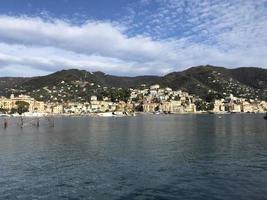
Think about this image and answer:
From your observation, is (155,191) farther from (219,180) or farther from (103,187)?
(219,180)

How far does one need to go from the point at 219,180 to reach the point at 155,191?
7951mm

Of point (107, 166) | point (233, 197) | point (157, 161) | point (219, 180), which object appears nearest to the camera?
point (233, 197)

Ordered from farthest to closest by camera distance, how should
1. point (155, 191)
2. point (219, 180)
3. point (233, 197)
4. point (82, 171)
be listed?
point (82, 171) → point (219, 180) → point (155, 191) → point (233, 197)

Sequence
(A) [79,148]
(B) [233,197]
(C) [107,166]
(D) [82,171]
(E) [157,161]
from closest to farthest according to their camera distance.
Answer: (B) [233,197] → (D) [82,171] → (C) [107,166] → (E) [157,161] → (A) [79,148]

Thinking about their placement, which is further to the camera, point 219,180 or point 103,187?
point 219,180

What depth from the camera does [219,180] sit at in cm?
3997

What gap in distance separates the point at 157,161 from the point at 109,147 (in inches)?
712

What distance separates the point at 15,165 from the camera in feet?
162

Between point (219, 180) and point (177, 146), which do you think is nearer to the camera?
point (219, 180)

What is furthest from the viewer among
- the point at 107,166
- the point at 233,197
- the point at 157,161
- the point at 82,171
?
the point at 157,161

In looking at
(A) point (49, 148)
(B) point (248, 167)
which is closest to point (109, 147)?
(A) point (49, 148)

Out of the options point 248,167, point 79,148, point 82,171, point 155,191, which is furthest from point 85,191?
point 79,148

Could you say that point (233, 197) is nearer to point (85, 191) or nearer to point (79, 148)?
point (85, 191)

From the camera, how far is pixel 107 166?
1902 inches
